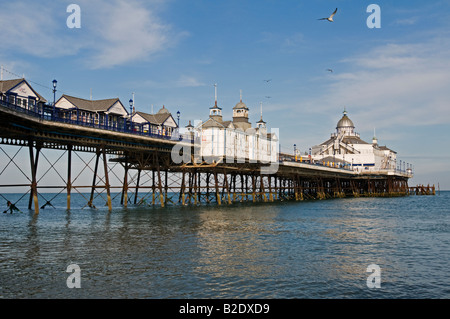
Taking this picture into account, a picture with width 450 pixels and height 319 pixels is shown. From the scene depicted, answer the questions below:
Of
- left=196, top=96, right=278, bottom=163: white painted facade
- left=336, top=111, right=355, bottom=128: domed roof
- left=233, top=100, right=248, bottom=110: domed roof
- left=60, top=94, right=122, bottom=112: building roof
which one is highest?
left=336, top=111, right=355, bottom=128: domed roof

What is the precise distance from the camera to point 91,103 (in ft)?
176

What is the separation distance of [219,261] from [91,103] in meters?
39.7

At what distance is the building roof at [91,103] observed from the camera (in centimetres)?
5053

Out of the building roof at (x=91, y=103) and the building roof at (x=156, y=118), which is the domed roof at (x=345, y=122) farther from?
the building roof at (x=91, y=103)

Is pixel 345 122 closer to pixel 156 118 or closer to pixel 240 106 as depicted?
pixel 240 106

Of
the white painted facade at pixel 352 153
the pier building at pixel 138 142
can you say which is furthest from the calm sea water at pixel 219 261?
the white painted facade at pixel 352 153

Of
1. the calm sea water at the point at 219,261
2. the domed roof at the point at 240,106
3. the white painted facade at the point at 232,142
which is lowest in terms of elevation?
the calm sea water at the point at 219,261

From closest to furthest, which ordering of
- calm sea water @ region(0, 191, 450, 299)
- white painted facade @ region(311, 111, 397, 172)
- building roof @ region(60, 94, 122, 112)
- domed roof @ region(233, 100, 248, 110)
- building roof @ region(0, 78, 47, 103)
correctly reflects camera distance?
calm sea water @ region(0, 191, 450, 299)
building roof @ region(0, 78, 47, 103)
building roof @ region(60, 94, 122, 112)
domed roof @ region(233, 100, 248, 110)
white painted facade @ region(311, 111, 397, 172)

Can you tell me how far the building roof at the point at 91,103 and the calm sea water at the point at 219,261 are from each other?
21116 mm

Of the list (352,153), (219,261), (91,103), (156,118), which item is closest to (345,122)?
(352,153)

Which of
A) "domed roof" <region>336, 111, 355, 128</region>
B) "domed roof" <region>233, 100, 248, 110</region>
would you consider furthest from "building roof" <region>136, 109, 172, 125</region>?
"domed roof" <region>336, 111, 355, 128</region>

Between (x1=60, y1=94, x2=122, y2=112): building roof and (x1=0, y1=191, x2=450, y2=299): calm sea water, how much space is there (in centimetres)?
2112

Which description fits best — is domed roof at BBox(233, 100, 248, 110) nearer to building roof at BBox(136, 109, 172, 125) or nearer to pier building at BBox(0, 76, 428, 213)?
pier building at BBox(0, 76, 428, 213)

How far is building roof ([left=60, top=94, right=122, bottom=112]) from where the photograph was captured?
1989 inches
